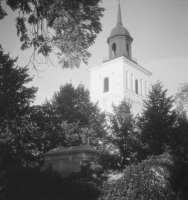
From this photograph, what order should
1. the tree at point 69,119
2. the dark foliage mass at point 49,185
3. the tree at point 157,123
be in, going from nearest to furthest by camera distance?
the dark foliage mass at point 49,185
the tree at point 157,123
the tree at point 69,119

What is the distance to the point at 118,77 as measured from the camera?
3259 cm

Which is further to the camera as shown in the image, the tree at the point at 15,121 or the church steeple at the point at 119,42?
the church steeple at the point at 119,42

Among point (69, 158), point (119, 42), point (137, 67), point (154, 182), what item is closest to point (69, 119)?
point (69, 158)

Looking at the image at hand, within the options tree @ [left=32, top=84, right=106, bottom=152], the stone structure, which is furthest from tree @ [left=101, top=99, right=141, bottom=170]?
the stone structure

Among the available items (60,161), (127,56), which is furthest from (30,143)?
(127,56)

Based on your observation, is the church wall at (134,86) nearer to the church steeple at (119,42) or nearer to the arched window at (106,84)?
the church steeple at (119,42)

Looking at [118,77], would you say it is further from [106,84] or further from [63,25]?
[63,25]

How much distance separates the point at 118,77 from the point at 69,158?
22.5m

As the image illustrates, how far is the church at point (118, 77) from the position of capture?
32000mm

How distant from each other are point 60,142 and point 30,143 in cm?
387

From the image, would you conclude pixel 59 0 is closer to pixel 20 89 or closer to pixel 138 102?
pixel 20 89

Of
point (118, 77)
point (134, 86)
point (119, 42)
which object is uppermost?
point (119, 42)

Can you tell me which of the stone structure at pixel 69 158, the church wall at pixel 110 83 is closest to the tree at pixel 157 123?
the stone structure at pixel 69 158

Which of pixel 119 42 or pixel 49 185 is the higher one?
pixel 119 42
